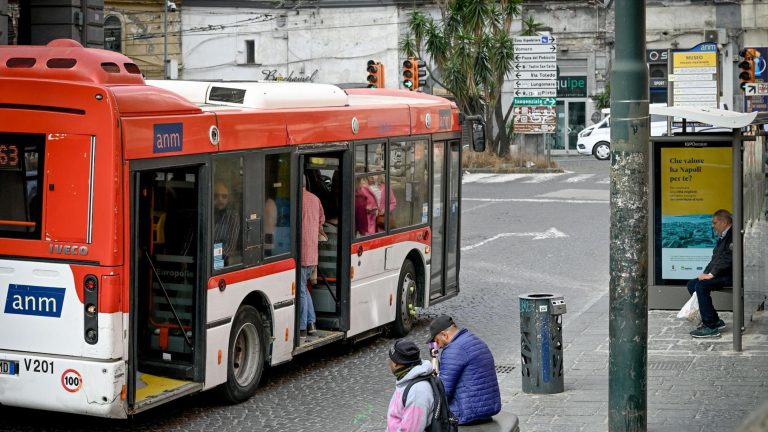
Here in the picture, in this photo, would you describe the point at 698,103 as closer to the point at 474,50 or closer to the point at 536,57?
the point at 536,57

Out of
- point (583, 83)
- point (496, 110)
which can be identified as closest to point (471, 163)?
point (496, 110)

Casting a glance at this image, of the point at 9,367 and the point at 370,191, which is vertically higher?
the point at 370,191

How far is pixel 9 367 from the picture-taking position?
8906 millimetres

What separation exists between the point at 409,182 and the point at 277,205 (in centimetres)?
284

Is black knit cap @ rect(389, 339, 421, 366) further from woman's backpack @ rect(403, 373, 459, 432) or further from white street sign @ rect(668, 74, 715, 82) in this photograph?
white street sign @ rect(668, 74, 715, 82)

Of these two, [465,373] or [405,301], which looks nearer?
[465,373]

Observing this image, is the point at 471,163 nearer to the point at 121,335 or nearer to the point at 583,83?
the point at 583,83

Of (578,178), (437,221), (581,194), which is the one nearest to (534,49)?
(578,178)

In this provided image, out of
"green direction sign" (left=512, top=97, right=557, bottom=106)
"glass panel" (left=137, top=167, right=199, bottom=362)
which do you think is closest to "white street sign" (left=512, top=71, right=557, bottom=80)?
"green direction sign" (left=512, top=97, right=557, bottom=106)

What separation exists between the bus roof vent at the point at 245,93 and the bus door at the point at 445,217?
297 centimetres

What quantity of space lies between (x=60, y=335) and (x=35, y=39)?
1640cm

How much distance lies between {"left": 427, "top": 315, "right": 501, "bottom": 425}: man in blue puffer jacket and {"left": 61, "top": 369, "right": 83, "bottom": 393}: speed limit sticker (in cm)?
233

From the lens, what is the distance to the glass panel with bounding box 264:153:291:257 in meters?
10.7

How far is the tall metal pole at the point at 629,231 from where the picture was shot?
8.65 m
